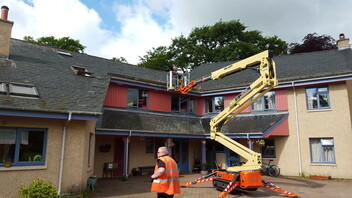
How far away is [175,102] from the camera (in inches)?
762

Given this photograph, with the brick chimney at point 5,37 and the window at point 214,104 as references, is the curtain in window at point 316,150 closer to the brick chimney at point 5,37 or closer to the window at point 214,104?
the window at point 214,104

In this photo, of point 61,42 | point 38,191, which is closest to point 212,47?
point 61,42

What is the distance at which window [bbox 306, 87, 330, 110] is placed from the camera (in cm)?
1595

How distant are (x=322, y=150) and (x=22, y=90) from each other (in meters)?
15.7

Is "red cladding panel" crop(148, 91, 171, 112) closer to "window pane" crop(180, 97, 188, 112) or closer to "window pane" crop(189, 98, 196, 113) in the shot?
"window pane" crop(180, 97, 188, 112)

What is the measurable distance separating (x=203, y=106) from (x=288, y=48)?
2494 centimetres

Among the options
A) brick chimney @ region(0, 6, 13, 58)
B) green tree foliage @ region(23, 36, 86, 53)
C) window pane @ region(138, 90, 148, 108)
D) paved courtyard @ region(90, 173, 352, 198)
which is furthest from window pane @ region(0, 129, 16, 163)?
green tree foliage @ region(23, 36, 86, 53)

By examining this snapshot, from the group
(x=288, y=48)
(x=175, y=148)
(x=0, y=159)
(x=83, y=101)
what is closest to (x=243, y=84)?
(x=175, y=148)

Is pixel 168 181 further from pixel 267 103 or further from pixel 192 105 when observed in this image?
pixel 192 105

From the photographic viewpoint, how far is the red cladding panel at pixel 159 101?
17.8m

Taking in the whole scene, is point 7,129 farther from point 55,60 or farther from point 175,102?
point 175,102

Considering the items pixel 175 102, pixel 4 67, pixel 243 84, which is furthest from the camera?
pixel 175 102

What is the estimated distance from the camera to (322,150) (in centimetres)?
1555

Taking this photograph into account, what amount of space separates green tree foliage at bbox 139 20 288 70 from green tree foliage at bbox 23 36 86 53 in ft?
33.3
